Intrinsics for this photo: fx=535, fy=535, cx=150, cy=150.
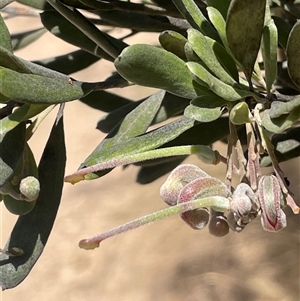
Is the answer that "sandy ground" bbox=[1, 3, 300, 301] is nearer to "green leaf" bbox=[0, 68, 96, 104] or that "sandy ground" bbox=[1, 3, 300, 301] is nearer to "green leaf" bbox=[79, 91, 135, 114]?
"green leaf" bbox=[79, 91, 135, 114]

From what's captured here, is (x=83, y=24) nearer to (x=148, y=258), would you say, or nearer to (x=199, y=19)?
(x=199, y=19)

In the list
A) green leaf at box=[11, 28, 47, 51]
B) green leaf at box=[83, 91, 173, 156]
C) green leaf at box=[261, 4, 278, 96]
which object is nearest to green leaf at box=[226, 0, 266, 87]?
green leaf at box=[261, 4, 278, 96]

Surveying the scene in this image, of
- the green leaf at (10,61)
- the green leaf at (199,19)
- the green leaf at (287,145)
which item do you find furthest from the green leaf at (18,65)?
the green leaf at (287,145)

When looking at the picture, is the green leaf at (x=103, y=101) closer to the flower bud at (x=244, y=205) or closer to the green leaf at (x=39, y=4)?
the green leaf at (x=39, y=4)

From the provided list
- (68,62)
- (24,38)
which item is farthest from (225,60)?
(24,38)

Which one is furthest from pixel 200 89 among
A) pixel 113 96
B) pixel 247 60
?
pixel 113 96

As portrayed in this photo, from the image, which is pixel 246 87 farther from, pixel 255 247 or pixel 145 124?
pixel 255 247
